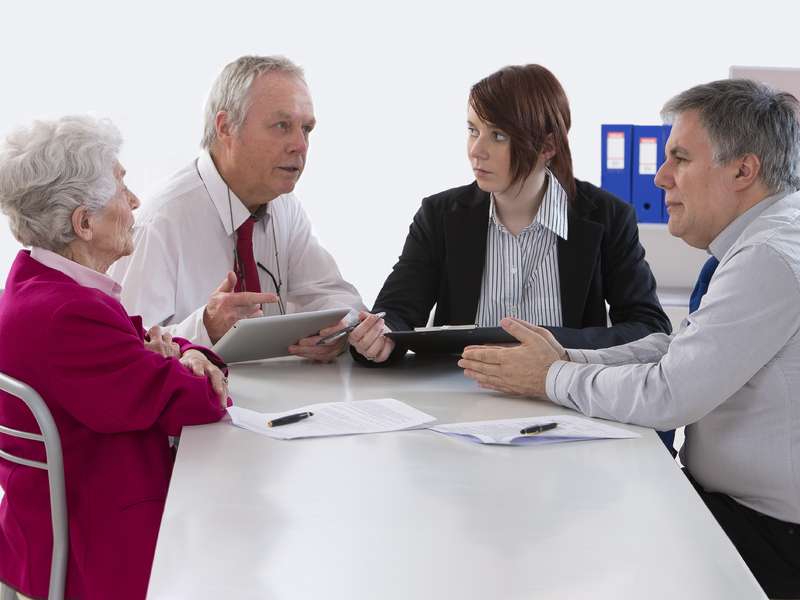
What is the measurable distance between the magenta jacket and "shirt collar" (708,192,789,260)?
104 cm

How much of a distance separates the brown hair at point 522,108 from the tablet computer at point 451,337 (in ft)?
2.02

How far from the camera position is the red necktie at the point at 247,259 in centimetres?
224

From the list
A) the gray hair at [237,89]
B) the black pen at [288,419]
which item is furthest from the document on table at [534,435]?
the gray hair at [237,89]

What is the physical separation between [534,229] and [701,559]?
1.42m

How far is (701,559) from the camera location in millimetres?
848

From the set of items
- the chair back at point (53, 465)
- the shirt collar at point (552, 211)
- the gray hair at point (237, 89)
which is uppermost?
the gray hair at point (237, 89)

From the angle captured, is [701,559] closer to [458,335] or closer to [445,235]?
[458,335]

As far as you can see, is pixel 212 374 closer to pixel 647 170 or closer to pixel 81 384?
pixel 81 384

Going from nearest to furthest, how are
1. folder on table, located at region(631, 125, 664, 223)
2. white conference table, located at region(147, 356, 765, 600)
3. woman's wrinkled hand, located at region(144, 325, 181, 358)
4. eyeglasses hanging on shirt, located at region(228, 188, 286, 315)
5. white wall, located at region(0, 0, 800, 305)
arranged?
white conference table, located at region(147, 356, 765, 600)
woman's wrinkled hand, located at region(144, 325, 181, 358)
eyeglasses hanging on shirt, located at region(228, 188, 286, 315)
folder on table, located at region(631, 125, 664, 223)
white wall, located at region(0, 0, 800, 305)

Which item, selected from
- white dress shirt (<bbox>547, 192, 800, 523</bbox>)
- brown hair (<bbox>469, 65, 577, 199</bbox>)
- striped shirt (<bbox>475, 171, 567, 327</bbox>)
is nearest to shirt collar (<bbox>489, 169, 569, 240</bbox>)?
striped shirt (<bbox>475, 171, 567, 327</bbox>)

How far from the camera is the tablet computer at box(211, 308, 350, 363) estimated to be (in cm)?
167

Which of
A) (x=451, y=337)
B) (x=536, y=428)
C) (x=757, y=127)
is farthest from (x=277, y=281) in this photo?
(x=757, y=127)

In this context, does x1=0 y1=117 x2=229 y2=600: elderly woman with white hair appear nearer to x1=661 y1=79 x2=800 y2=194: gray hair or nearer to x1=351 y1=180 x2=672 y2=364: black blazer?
x1=351 y1=180 x2=672 y2=364: black blazer

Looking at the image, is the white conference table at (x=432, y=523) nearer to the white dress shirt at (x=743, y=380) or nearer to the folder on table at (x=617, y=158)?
the white dress shirt at (x=743, y=380)
